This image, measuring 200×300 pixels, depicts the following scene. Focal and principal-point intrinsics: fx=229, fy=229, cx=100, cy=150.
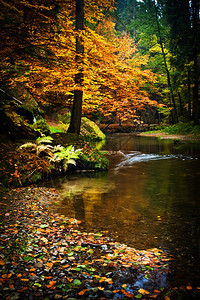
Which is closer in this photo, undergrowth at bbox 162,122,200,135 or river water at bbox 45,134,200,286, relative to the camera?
river water at bbox 45,134,200,286

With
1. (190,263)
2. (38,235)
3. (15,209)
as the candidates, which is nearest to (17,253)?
(38,235)

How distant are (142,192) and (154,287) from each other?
4359mm

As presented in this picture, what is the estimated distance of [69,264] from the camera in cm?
333

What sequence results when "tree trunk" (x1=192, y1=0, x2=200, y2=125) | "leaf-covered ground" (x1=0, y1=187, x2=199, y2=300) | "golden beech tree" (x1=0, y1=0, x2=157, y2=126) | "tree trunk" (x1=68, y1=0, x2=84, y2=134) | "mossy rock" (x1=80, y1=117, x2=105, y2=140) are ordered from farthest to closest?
"mossy rock" (x1=80, y1=117, x2=105, y2=140) < "tree trunk" (x1=192, y1=0, x2=200, y2=125) < "tree trunk" (x1=68, y1=0, x2=84, y2=134) < "golden beech tree" (x1=0, y1=0, x2=157, y2=126) < "leaf-covered ground" (x1=0, y1=187, x2=199, y2=300)

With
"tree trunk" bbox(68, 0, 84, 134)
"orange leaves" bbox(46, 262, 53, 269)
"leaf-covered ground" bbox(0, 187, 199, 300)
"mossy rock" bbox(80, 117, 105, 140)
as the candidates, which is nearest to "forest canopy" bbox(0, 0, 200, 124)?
"tree trunk" bbox(68, 0, 84, 134)

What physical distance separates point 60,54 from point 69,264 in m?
9.30

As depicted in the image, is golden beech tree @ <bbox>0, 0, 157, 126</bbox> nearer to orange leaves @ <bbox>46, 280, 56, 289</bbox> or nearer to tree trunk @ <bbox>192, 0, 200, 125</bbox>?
orange leaves @ <bbox>46, 280, 56, 289</bbox>

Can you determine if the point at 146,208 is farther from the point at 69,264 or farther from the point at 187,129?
the point at 187,129

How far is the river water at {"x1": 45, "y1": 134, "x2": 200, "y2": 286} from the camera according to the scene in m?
3.93

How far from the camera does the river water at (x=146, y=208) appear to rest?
3.93 meters

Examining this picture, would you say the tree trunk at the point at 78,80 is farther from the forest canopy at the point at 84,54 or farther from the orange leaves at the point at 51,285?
the orange leaves at the point at 51,285

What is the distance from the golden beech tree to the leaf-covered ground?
3476 mm

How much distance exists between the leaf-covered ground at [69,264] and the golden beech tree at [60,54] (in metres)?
3.48

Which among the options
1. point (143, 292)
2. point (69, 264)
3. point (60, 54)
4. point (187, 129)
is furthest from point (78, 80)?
point (187, 129)
